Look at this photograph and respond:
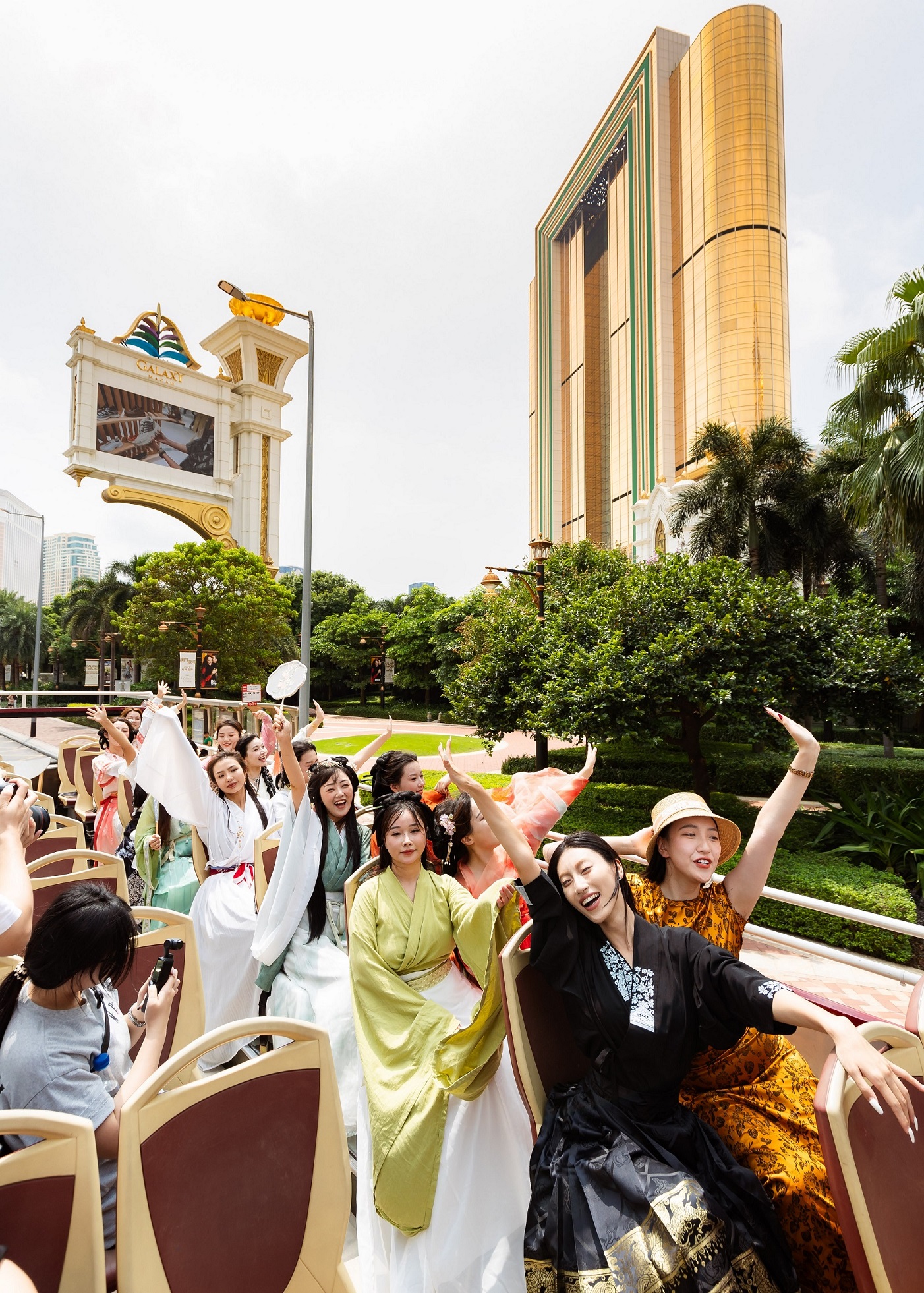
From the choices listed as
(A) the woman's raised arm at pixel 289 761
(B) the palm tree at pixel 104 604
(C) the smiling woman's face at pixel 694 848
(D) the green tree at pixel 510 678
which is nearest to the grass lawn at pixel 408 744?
(D) the green tree at pixel 510 678

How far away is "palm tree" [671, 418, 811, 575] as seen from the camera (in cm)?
2045

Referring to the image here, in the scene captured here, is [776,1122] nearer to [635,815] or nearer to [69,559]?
[635,815]

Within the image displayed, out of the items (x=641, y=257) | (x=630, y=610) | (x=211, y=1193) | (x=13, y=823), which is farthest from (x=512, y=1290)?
(x=641, y=257)

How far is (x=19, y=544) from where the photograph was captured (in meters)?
24.5

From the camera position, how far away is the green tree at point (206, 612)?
27.7 metres

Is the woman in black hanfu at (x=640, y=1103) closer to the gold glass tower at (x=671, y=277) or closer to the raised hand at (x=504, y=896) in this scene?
the raised hand at (x=504, y=896)

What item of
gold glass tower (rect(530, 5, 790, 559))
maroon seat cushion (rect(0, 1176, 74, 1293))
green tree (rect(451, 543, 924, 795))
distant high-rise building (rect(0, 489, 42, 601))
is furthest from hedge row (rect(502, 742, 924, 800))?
gold glass tower (rect(530, 5, 790, 559))

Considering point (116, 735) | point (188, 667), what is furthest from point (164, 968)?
point (188, 667)

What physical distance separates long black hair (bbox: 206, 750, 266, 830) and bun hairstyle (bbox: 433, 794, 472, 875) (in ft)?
4.72

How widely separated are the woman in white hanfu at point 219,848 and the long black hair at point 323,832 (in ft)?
0.56

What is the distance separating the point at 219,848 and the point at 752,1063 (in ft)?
9.40

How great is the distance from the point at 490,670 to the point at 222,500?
36.7 metres

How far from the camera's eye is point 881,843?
27.0 feet

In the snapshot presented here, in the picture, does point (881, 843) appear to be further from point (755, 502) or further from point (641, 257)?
point (641, 257)
